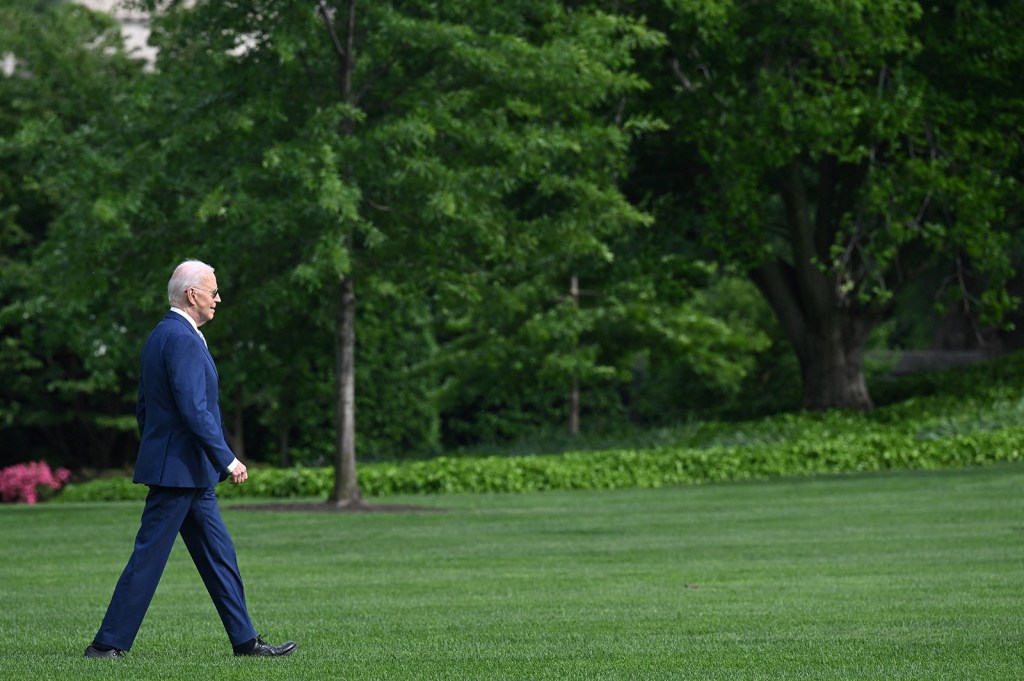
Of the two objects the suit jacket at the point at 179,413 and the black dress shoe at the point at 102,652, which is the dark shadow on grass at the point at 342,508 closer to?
the black dress shoe at the point at 102,652

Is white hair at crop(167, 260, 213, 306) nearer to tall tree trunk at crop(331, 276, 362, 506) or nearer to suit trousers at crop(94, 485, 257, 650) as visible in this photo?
→ suit trousers at crop(94, 485, 257, 650)

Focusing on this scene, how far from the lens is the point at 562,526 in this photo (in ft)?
56.3

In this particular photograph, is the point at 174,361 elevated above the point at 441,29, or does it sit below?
below

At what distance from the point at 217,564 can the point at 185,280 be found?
1253mm

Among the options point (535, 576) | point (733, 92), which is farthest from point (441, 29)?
point (733, 92)

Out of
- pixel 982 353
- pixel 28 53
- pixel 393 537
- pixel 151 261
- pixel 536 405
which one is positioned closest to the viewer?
pixel 393 537

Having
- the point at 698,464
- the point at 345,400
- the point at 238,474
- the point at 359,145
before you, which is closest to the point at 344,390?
the point at 345,400

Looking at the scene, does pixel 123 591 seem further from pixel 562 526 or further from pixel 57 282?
pixel 57 282

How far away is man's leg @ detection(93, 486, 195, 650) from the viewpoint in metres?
7.14

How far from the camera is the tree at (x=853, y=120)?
23906mm

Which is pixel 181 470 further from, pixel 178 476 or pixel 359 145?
pixel 359 145

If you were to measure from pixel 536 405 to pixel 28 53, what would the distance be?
1249 centimetres

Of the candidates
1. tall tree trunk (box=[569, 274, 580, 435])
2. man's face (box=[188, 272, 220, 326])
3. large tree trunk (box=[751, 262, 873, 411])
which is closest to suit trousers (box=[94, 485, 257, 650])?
man's face (box=[188, 272, 220, 326])

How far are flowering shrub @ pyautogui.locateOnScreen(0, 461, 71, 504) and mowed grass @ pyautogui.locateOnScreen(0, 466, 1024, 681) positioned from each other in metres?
4.90
